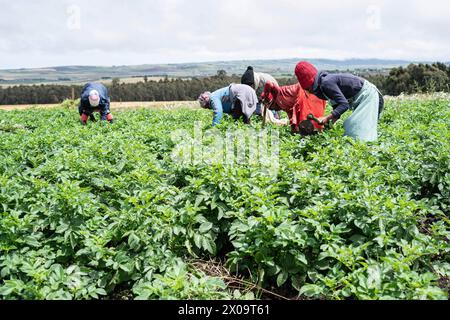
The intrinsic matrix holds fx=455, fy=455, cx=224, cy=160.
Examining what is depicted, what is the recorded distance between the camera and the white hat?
862 centimetres

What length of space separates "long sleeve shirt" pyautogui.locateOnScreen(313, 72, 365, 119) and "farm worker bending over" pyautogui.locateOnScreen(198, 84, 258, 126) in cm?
181

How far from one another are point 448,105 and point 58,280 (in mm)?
8286

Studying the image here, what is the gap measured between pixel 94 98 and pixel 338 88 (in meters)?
5.09

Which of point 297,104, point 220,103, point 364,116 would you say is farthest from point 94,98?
point 364,116

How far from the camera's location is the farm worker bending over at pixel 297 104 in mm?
6023

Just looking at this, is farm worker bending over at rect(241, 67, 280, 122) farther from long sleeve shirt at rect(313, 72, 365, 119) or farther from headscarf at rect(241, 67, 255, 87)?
long sleeve shirt at rect(313, 72, 365, 119)

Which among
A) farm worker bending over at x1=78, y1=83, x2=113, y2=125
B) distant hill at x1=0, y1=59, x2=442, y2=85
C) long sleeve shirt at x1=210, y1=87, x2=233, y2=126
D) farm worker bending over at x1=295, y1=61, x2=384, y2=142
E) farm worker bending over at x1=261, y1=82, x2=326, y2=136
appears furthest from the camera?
distant hill at x1=0, y1=59, x2=442, y2=85

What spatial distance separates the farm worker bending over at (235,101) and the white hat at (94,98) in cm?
249

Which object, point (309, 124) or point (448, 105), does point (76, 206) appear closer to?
point (309, 124)

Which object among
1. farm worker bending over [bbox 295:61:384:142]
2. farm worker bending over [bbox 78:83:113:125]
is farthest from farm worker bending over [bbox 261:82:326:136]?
farm worker bending over [bbox 78:83:113:125]

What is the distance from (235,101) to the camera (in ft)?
23.6

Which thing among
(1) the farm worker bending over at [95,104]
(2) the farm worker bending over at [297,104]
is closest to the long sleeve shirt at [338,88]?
(2) the farm worker bending over at [297,104]

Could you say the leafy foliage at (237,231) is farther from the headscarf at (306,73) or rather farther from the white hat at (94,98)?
the white hat at (94,98)

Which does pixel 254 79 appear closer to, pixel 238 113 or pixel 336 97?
pixel 238 113
